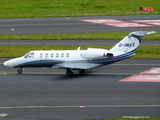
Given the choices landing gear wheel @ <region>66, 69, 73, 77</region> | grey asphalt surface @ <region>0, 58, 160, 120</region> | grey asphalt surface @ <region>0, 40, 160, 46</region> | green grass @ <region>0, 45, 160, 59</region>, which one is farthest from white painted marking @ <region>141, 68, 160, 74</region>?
grey asphalt surface @ <region>0, 40, 160, 46</region>

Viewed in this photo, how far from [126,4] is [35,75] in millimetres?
50221

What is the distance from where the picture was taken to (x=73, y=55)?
3325 cm

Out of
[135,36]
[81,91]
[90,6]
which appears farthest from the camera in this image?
[90,6]

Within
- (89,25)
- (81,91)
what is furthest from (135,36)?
(89,25)

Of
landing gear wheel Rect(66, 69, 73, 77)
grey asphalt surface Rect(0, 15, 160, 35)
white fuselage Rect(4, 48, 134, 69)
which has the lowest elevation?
landing gear wheel Rect(66, 69, 73, 77)

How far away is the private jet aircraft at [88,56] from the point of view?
106 feet

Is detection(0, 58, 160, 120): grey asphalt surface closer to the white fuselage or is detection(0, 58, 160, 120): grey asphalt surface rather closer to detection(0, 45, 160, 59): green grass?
the white fuselage

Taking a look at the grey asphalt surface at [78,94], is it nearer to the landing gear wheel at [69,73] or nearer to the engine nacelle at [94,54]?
the landing gear wheel at [69,73]

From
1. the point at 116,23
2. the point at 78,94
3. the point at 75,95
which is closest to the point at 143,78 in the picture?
the point at 78,94

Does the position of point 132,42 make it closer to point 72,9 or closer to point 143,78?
point 143,78

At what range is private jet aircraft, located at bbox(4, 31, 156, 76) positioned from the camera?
32291mm

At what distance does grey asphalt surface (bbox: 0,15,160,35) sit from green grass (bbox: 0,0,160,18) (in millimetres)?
4114

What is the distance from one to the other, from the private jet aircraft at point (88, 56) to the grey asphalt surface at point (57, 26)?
70.3 ft

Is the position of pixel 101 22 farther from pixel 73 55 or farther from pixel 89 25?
pixel 73 55
